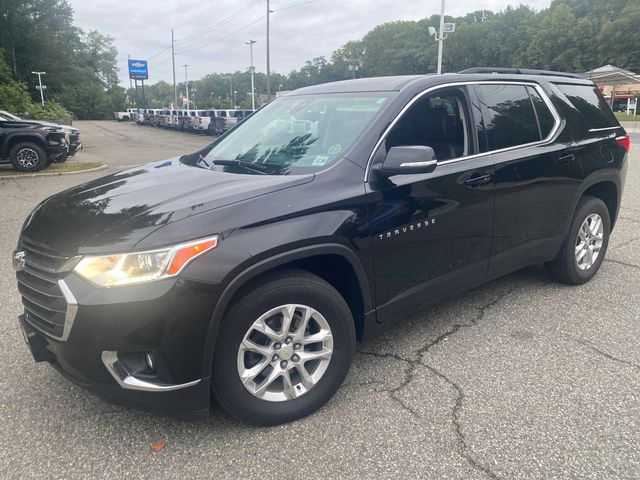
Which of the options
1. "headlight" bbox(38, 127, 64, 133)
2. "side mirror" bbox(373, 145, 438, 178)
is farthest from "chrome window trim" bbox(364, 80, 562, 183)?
"headlight" bbox(38, 127, 64, 133)

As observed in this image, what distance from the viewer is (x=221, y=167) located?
3.22 meters

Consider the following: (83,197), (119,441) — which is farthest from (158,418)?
(83,197)

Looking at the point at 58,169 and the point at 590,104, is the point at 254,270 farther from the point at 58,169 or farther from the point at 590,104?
the point at 58,169

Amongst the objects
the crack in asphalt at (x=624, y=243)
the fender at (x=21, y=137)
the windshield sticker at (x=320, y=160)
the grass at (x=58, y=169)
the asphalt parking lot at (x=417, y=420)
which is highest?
the windshield sticker at (x=320, y=160)

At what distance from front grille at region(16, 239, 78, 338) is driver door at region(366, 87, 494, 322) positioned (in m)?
1.55

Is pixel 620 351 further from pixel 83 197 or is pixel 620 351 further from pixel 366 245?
pixel 83 197

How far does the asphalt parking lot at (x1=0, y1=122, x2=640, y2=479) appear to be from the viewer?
7.59 ft

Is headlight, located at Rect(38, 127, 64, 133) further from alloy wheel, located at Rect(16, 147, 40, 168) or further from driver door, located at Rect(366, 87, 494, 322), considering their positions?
driver door, located at Rect(366, 87, 494, 322)

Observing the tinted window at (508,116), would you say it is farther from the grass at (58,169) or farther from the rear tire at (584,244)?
the grass at (58,169)

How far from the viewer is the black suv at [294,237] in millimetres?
2201

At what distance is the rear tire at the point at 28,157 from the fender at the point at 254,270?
1177 cm

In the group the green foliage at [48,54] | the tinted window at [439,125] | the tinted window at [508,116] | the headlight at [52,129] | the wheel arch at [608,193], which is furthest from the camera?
the green foliage at [48,54]

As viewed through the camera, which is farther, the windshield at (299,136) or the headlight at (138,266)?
the windshield at (299,136)

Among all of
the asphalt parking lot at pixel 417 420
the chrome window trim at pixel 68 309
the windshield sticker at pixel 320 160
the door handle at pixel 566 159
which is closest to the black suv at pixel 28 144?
the asphalt parking lot at pixel 417 420
